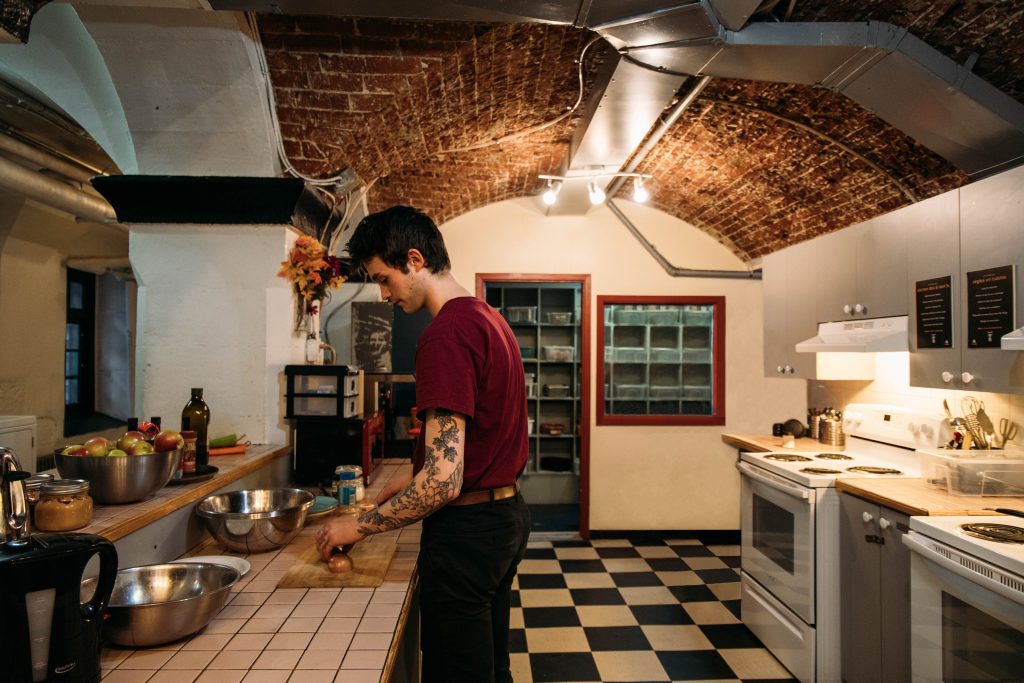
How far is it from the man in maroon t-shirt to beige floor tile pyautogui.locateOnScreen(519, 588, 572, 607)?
263 centimetres

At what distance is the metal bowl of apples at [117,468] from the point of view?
1.75m

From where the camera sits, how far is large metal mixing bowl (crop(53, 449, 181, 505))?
1.75m

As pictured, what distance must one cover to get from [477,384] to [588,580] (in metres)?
3.44

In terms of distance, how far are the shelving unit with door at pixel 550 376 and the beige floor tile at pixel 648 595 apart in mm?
2152

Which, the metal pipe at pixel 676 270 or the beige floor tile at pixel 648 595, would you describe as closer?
the beige floor tile at pixel 648 595

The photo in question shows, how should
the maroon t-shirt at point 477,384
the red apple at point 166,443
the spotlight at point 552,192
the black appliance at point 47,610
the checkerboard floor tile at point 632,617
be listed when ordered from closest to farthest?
1. the black appliance at point 47,610
2. the maroon t-shirt at point 477,384
3. the red apple at point 166,443
4. the checkerboard floor tile at point 632,617
5. the spotlight at point 552,192

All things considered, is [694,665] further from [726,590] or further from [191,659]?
[191,659]

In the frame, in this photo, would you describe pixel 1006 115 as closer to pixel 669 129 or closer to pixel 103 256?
pixel 669 129

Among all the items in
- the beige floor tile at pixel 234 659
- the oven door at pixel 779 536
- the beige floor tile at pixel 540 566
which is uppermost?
the beige floor tile at pixel 234 659

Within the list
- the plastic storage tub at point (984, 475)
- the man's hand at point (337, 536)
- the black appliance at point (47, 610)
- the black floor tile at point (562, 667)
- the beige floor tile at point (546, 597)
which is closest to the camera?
the black appliance at point (47, 610)

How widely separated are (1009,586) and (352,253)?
7.01ft

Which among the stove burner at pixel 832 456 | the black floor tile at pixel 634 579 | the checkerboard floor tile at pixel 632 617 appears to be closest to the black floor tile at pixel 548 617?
the checkerboard floor tile at pixel 632 617

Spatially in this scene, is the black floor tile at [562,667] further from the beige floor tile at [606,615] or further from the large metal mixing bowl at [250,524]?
the large metal mixing bowl at [250,524]

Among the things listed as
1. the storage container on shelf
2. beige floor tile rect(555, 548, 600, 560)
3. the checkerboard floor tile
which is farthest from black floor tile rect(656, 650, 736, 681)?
the storage container on shelf
